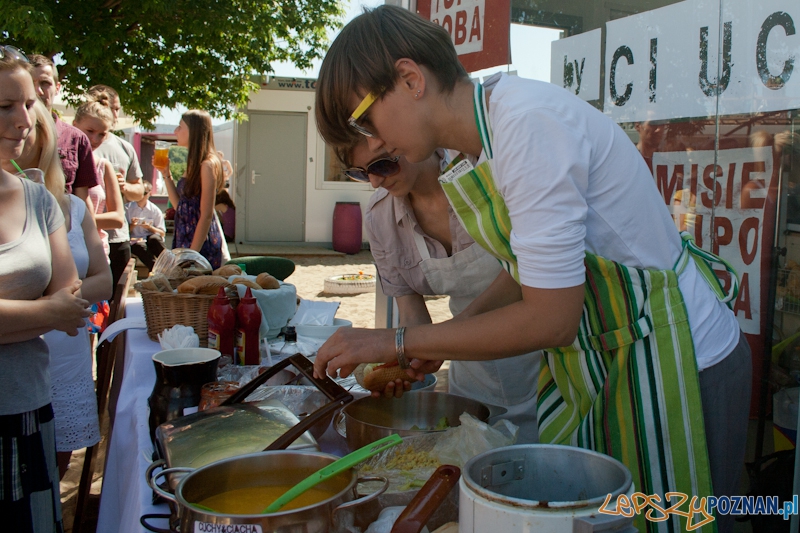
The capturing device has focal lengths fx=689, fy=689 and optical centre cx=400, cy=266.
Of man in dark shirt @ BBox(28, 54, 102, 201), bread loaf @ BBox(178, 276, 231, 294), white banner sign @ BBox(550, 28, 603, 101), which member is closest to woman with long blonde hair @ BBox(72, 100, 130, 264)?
man in dark shirt @ BBox(28, 54, 102, 201)

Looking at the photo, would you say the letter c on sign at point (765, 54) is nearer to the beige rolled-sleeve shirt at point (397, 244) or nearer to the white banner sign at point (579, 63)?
the white banner sign at point (579, 63)

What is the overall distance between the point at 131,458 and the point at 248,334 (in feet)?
2.34

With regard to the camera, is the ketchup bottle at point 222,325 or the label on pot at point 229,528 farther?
the ketchup bottle at point 222,325

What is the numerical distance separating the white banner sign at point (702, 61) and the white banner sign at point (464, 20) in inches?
31.4

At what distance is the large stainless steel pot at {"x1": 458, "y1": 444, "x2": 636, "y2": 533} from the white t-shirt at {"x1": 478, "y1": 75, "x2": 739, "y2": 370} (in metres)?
0.27

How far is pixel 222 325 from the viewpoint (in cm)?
233

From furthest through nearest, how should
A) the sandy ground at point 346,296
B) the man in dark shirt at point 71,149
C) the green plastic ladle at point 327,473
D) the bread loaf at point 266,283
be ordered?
the sandy ground at point 346,296
the man in dark shirt at point 71,149
the bread loaf at point 266,283
the green plastic ladle at point 327,473

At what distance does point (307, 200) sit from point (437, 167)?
1271 cm

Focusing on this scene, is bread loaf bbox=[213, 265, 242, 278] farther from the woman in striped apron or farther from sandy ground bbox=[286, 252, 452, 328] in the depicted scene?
sandy ground bbox=[286, 252, 452, 328]

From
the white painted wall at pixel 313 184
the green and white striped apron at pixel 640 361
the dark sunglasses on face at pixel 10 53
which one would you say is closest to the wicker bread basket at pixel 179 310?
the dark sunglasses on face at pixel 10 53

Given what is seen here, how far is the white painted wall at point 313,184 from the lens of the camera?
47.0 ft

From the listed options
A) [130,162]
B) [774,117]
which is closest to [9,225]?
[774,117]

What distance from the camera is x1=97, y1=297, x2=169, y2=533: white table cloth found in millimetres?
1355

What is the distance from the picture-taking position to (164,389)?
165 cm
